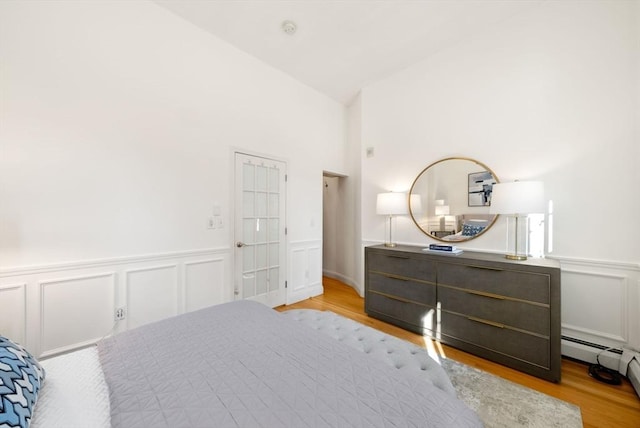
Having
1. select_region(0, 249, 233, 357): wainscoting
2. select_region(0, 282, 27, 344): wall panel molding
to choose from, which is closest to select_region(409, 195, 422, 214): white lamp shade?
select_region(0, 249, 233, 357): wainscoting

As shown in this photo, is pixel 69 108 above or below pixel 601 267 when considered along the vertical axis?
above

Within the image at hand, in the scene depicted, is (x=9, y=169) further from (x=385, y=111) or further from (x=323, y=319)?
(x=385, y=111)

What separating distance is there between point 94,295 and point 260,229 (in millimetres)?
1649

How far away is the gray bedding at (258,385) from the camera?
30.0 inches

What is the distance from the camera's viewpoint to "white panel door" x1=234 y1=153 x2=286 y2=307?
9.79 ft

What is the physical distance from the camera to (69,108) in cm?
194

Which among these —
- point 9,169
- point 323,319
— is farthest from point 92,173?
point 323,319

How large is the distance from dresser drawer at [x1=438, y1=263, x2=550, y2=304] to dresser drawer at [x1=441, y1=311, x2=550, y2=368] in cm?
30

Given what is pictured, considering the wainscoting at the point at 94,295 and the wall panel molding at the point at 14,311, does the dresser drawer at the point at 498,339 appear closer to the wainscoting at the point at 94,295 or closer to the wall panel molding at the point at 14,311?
the wainscoting at the point at 94,295

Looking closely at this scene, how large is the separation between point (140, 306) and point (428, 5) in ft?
12.7

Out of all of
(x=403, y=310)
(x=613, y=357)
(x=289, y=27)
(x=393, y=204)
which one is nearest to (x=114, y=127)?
(x=289, y=27)

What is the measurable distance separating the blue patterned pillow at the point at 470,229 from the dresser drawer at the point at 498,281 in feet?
1.92

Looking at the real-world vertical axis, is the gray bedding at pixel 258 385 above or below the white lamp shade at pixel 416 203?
below

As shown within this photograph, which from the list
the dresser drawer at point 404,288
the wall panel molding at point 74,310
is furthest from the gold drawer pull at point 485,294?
the wall panel molding at point 74,310
